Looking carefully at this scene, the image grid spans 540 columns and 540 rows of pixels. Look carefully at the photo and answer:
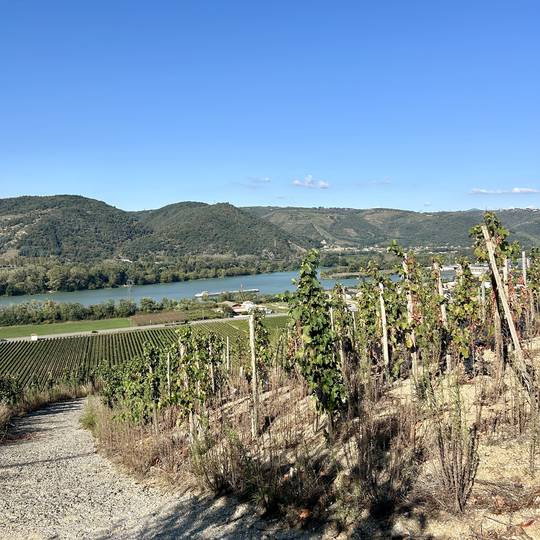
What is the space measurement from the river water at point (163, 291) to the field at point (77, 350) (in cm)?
3370

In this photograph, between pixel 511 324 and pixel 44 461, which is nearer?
pixel 511 324

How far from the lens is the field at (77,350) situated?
145 ft

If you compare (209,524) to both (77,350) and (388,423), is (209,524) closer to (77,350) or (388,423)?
(388,423)

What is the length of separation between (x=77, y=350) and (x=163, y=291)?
197 ft

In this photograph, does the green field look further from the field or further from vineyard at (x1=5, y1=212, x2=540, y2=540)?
vineyard at (x1=5, y1=212, x2=540, y2=540)

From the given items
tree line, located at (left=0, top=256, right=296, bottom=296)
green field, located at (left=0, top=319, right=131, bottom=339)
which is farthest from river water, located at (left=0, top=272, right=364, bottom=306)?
green field, located at (left=0, top=319, right=131, bottom=339)

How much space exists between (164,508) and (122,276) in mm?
129509

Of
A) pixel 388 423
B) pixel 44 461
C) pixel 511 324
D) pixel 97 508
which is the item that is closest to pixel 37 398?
pixel 44 461

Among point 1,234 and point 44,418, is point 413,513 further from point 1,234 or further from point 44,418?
point 1,234

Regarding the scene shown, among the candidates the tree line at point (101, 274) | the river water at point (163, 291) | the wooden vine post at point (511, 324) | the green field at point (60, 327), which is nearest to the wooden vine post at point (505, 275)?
the wooden vine post at point (511, 324)

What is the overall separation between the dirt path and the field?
3070 cm

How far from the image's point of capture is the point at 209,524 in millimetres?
5453

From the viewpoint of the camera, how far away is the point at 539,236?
13088 centimetres

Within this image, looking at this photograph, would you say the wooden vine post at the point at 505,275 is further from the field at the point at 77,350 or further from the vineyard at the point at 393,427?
the field at the point at 77,350
